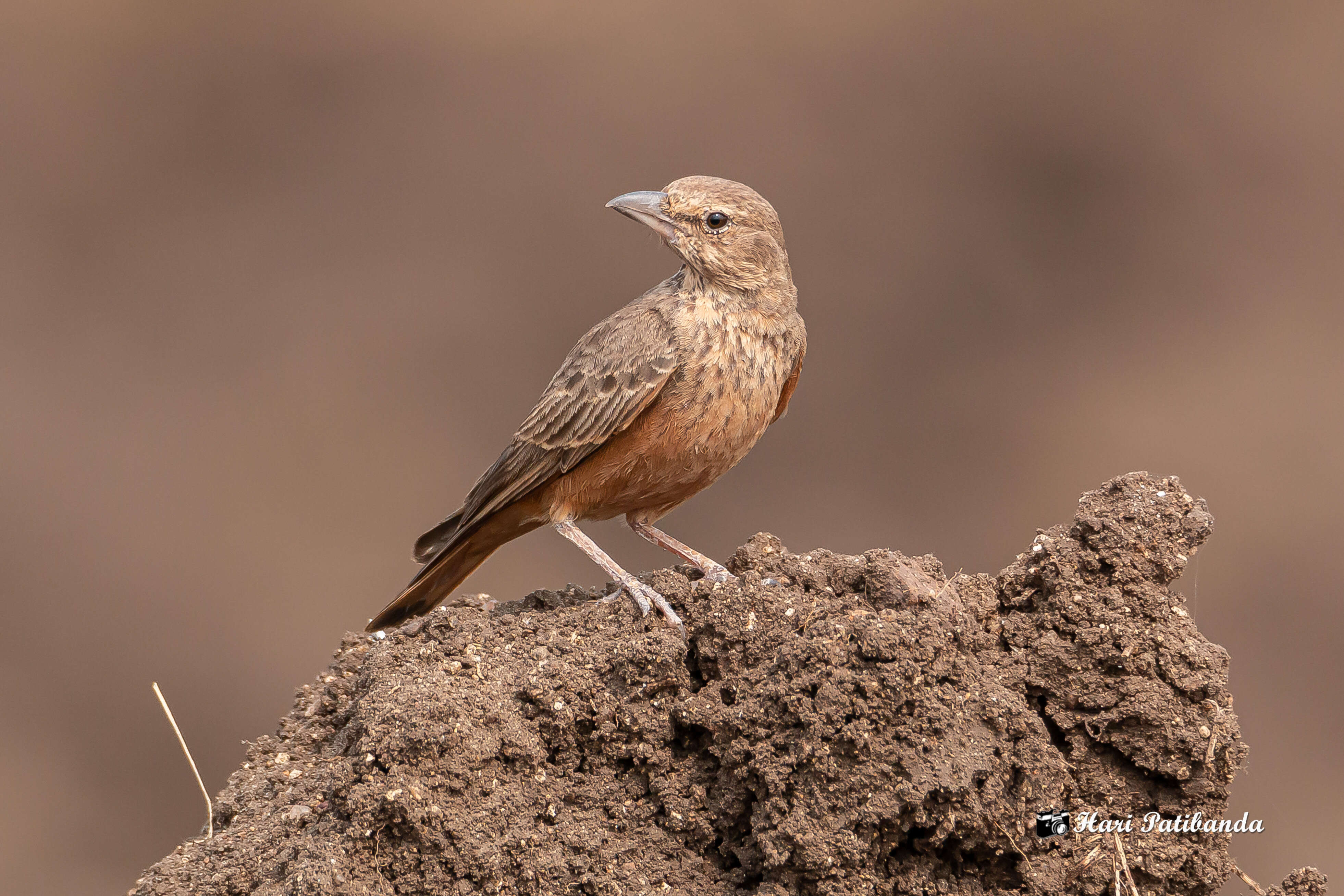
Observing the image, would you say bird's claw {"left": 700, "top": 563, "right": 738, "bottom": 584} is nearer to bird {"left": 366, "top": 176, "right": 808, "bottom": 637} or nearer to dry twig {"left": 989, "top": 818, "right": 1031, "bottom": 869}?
bird {"left": 366, "top": 176, "right": 808, "bottom": 637}

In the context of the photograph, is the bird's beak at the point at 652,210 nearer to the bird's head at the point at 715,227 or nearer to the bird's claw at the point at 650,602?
the bird's head at the point at 715,227

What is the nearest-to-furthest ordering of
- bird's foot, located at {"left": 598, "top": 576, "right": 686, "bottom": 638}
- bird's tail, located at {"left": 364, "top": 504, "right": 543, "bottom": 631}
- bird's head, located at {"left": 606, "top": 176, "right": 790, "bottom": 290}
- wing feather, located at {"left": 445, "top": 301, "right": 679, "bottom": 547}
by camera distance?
bird's foot, located at {"left": 598, "top": 576, "right": 686, "bottom": 638} < wing feather, located at {"left": 445, "top": 301, "right": 679, "bottom": 547} < bird's head, located at {"left": 606, "top": 176, "right": 790, "bottom": 290} < bird's tail, located at {"left": 364, "top": 504, "right": 543, "bottom": 631}

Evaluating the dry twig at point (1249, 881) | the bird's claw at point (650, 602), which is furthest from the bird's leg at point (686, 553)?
the dry twig at point (1249, 881)

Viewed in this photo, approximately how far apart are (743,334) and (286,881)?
2.93 m

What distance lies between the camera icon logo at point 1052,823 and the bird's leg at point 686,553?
1237mm

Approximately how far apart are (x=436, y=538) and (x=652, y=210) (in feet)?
6.10

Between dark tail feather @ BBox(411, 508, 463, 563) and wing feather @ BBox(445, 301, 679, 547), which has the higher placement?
wing feather @ BBox(445, 301, 679, 547)

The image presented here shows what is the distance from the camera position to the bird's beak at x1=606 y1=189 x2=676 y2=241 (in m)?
5.43

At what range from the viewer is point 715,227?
5406 millimetres

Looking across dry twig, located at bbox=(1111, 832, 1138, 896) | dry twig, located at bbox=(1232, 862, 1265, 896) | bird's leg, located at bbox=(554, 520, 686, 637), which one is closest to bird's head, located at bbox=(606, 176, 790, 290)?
bird's leg, located at bbox=(554, 520, 686, 637)

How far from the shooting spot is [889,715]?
11.4ft

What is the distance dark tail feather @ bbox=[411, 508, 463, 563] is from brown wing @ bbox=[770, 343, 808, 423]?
1573 millimetres

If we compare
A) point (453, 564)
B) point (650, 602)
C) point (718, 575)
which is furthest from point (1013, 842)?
point (453, 564)

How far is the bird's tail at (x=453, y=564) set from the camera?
220 inches
